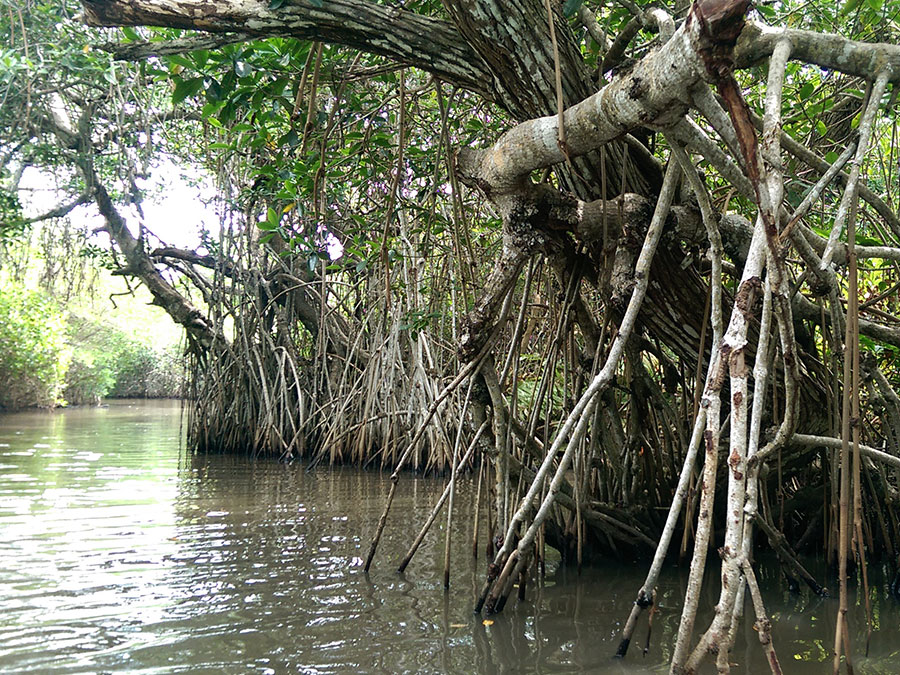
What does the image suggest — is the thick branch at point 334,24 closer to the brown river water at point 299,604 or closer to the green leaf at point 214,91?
the green leaf at point 214,91

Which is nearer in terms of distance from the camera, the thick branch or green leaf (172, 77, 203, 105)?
the thick branch

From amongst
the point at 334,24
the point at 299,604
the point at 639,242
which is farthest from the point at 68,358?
the point at 639,242

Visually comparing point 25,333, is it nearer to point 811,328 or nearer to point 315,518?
point 315,518

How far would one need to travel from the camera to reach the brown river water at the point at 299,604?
227cm

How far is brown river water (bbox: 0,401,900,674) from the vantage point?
2268 mm

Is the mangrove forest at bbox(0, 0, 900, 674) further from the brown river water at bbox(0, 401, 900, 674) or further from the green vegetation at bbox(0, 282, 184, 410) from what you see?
the green vegetation at bbox(0, 282, 184, 410)

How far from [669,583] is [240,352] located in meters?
6.87

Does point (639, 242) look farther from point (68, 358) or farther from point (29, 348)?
point (68, 358)

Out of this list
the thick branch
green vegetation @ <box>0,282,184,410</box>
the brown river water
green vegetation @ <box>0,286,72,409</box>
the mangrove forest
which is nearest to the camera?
the mangrove forest

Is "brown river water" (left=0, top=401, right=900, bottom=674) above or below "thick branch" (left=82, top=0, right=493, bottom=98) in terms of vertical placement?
below

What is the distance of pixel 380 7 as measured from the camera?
92.9 inches

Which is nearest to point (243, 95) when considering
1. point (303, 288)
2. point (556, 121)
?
point (556, 121)

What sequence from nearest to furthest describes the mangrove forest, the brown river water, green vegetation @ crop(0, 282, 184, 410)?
the mangrove forest → the brown river water → green vegetation @ crop(0, 282, 184, 410)

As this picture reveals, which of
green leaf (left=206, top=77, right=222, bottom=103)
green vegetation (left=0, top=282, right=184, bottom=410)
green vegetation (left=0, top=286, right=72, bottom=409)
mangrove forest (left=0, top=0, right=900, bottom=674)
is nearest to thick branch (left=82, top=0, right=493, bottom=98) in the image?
mangrove forest (left=0, top=0, right=900, bottom=674)
